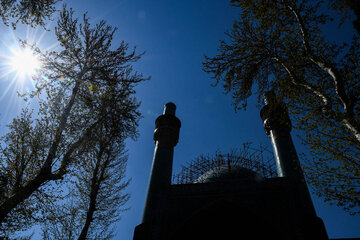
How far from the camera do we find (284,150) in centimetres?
1157

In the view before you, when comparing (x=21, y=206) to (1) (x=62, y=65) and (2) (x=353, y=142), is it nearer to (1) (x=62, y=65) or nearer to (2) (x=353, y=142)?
(1) (x=62, y=65)

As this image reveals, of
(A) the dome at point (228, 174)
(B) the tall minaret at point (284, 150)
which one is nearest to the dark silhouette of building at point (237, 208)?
(B) the tall minaret at point (284, 150)

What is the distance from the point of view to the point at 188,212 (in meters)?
10.1

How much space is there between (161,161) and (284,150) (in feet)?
22.4

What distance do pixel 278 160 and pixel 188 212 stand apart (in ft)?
18.3

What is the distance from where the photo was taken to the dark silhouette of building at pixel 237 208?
871cm

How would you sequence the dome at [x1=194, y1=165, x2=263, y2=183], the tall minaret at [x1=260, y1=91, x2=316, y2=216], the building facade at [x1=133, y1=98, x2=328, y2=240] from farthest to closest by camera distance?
the dome at [x1=194, y1=165, x2=263, y2=183] → the tall minaret at [x1=260, y1=91, x2=316, y2=216] → the building facade at [x1=133, y1=98, x2=328, y2=240]

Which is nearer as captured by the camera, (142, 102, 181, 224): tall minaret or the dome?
(142, 102, 181, 224): tall minaret

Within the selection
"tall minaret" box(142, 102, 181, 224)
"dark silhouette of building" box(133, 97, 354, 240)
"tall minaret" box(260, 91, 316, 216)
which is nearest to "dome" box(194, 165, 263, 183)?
"dark silhouette of building" box(133, 97, 354, 240)

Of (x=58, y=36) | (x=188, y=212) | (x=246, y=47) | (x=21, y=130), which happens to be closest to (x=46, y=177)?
(x=21, y=130)

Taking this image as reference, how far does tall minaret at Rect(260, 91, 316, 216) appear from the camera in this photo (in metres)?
9.38

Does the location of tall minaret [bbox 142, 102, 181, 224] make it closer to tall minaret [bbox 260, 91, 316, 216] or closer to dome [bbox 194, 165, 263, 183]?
dome [bbox 194, 165, 263, 183]

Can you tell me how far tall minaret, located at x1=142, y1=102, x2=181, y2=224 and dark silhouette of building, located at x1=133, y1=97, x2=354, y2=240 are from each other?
50mm

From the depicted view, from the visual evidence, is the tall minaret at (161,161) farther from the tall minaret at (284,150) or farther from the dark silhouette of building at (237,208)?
the tall minaret at (284,150)
